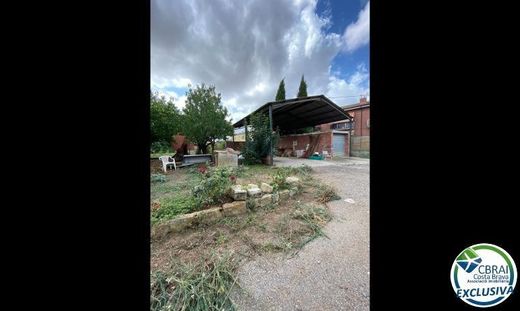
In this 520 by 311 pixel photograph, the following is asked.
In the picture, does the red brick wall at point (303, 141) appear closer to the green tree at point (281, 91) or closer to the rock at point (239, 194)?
the green tree at point (281, 91)

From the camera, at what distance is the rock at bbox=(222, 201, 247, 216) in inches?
100

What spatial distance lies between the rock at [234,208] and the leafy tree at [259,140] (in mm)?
4770

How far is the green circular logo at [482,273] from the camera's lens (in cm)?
66

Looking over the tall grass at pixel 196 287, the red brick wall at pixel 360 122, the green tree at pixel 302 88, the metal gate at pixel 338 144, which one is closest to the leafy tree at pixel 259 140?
the tall grass at pixel 196 287

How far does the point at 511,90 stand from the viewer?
1.97ft

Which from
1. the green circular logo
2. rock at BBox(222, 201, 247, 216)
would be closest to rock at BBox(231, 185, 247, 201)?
rock at BBox(222, 201, 247, 216)

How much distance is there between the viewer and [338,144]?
40.0 ft

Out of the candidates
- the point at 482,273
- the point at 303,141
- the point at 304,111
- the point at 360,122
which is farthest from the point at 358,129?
the point at 482,273

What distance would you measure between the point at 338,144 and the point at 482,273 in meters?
12.4

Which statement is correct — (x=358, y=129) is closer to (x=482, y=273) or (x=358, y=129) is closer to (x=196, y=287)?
(x=482, y=273)

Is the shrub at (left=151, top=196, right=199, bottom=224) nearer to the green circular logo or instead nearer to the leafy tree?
the green circular logo
